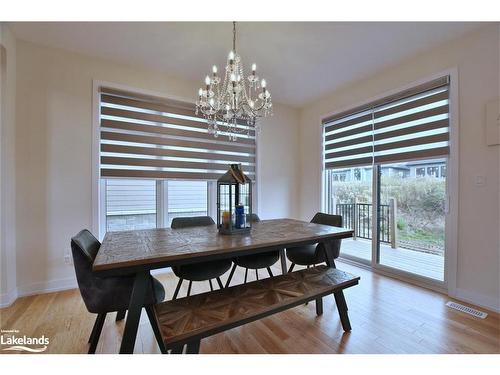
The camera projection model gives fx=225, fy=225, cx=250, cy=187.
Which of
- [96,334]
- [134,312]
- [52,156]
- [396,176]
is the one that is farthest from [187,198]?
[396,176]

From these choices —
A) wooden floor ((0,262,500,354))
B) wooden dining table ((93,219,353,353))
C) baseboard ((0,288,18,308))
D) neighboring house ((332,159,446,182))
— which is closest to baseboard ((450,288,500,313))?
wooden floor ((0,262,500,354))

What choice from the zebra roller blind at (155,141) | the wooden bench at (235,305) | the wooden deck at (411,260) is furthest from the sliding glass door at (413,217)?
the zebra roller blind at (155,141)

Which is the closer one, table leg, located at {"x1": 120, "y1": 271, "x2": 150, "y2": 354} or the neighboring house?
table leg, located at {"x1": 120, "y1": 271, "x2": 150, "y2": 354}

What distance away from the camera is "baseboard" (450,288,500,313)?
6.79ft

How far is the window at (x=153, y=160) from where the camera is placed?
2.77 metres

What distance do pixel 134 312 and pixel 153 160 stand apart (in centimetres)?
209

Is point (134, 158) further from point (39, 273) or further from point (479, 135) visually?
point (479, 135)

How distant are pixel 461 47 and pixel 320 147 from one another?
1975mm

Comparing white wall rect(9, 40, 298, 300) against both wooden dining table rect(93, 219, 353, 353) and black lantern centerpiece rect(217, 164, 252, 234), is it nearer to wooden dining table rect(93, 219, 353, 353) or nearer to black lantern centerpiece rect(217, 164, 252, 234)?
wooden dining table rect(93, 219, 353, 353)

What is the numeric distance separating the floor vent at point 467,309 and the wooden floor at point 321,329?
0.05 m

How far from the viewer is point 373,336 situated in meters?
1.72

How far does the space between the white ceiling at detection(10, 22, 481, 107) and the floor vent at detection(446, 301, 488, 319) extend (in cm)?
266
